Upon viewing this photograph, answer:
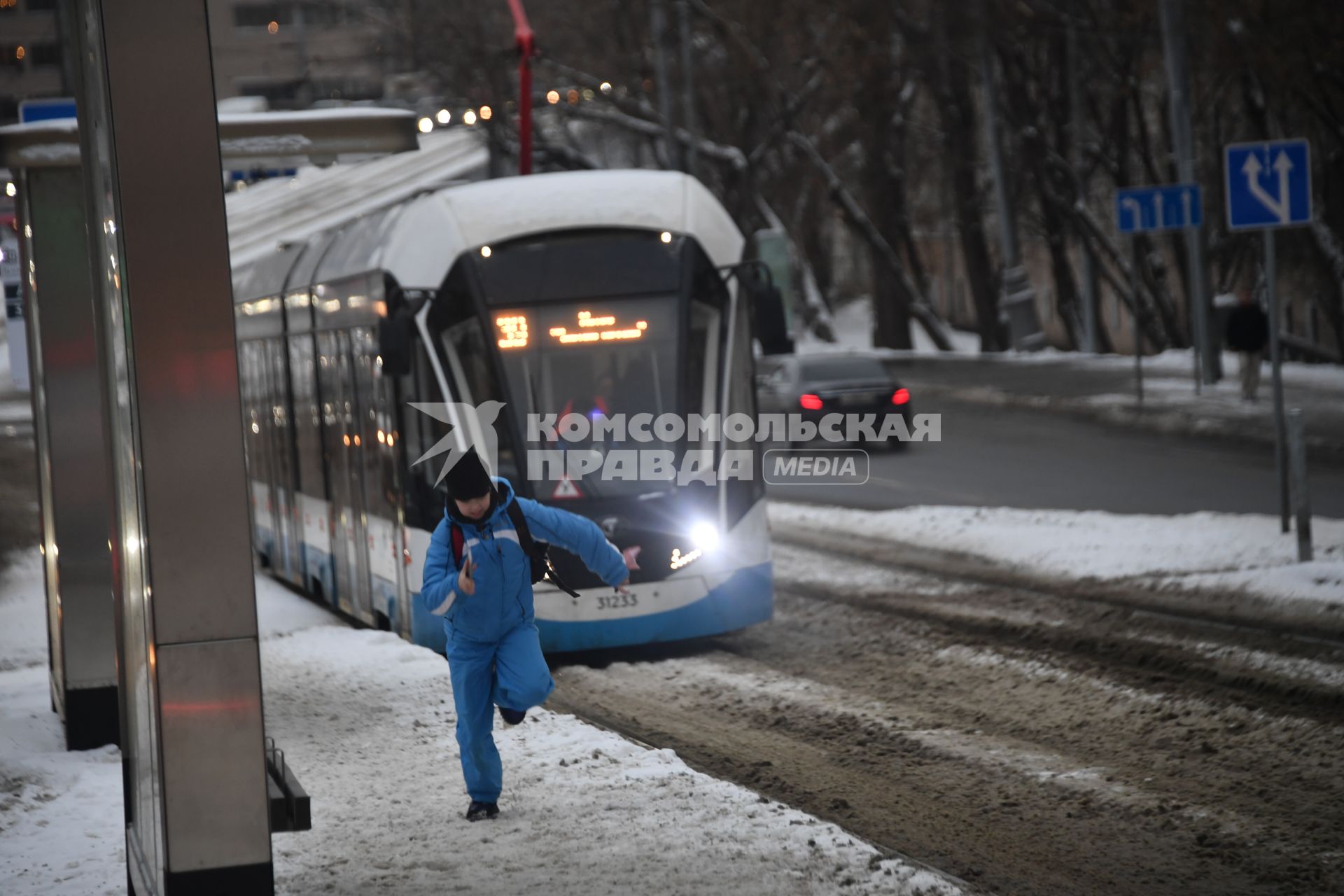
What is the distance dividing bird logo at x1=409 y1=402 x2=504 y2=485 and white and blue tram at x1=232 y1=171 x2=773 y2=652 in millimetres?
55

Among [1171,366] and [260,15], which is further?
[260,15]

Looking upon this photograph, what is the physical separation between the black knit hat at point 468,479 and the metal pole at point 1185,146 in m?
23.3

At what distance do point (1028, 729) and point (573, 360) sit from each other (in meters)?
4.17

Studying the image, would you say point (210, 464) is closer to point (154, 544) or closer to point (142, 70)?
point (154, 544)

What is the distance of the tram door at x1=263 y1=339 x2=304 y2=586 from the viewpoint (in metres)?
16.4

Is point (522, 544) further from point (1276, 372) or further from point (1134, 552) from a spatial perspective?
point (1134, 552)

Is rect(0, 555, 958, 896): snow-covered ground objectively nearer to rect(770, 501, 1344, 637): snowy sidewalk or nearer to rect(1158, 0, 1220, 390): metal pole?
rect(770, 501, 1344, 637): snowy sidewalk

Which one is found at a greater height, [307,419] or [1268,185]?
[1268,185]

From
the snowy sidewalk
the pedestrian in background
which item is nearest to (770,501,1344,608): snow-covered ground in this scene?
the snowy sidewalk

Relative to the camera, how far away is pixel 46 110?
1290 cm

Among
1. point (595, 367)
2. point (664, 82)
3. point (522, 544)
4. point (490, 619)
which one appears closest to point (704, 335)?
point (595, 367)

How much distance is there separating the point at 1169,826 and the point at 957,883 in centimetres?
138

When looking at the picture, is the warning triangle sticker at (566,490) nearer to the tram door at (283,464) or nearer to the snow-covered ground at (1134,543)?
the snow-covered ground at (1134,543)

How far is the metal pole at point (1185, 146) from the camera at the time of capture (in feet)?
95.1
